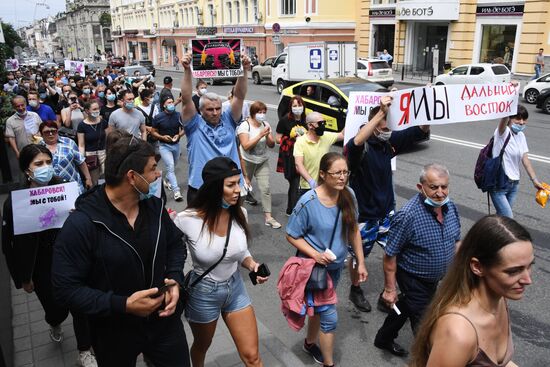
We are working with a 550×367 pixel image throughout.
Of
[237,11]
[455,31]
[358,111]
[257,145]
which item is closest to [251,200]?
[257,145]

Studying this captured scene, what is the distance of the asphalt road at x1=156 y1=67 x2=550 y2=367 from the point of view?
4.00 meters

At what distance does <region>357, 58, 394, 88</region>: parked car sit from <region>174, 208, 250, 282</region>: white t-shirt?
21.4 metres

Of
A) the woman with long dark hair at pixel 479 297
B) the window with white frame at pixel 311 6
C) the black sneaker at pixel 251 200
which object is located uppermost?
the window with white frame at pixel 311 6

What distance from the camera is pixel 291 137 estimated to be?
6496mm

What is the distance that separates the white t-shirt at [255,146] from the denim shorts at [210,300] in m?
3.62

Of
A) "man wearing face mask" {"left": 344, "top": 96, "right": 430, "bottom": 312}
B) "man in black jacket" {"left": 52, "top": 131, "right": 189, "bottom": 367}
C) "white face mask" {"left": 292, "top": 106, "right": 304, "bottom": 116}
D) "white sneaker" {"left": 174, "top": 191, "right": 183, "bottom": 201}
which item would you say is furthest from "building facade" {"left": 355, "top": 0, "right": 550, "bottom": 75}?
"man in black jacket" {"left": 52, "top": 131, "right": 189, "bottom": 367}

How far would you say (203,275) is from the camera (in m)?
3.08

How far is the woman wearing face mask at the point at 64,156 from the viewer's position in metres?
4.71

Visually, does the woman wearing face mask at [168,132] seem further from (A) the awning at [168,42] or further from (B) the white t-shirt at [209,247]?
(A) the awning at [168,42]

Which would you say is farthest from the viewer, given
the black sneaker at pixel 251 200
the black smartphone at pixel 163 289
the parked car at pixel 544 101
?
the parked car at pixel 544 101

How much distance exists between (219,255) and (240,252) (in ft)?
0.51

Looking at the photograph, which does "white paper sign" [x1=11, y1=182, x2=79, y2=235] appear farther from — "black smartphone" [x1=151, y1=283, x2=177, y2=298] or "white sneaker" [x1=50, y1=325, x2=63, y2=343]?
"black smartphone" [x1=151, y1=283, x2=177, y2=298]

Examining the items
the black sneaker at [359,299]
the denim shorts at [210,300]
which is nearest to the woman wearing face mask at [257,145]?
the black sneaker at [359,299]

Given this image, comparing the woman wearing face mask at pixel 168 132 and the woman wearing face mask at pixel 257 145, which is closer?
the woman wearing face mask at pixel 257 145
